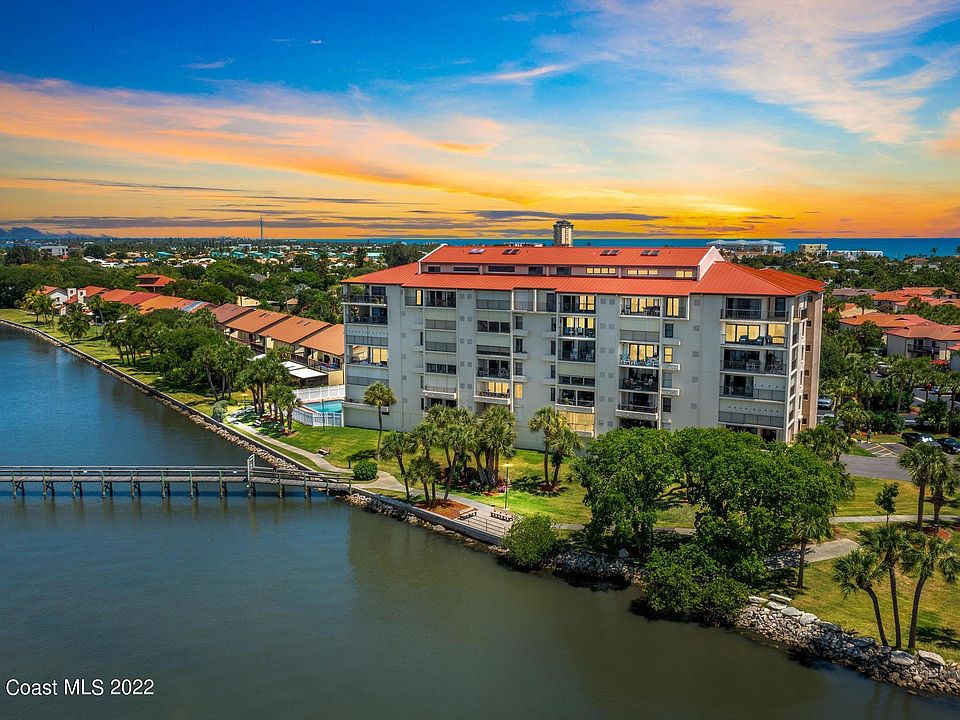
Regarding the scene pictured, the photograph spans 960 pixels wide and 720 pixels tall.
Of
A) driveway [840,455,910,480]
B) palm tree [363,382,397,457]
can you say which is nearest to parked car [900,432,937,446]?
driveway [840,455,910,480]

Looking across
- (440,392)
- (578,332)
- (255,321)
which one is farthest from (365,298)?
(255,321)

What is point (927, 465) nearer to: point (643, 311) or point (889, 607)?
point (889, 607)

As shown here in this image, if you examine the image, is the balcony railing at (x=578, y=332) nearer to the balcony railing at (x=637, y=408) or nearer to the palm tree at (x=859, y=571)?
the balcony railing at (x=637, y=408)

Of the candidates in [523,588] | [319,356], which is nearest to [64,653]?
[523,588]

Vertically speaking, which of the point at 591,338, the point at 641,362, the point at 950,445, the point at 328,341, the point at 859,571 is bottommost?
the point at 950,445

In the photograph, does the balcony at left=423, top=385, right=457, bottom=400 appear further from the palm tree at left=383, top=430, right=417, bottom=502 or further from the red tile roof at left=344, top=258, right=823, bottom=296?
the palm tree at left=383, top=430, right=417, bottom=502

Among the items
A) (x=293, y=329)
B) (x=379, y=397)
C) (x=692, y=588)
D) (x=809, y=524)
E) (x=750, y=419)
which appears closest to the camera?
(x=692, y=588)
